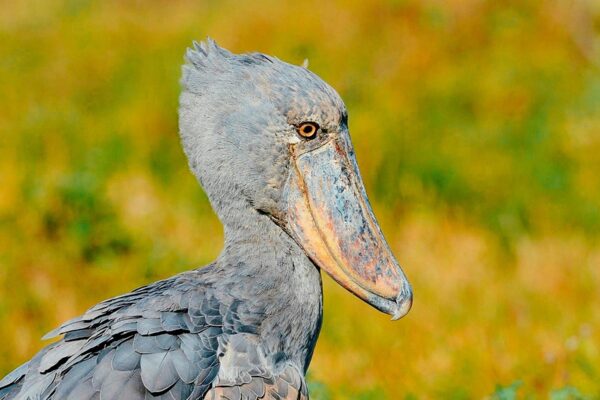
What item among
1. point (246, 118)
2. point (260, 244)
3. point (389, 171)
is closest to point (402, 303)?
point (260, 244)

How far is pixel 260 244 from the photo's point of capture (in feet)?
10.7

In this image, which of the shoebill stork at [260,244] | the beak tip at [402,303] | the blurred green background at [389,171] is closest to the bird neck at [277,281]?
the shoebill stork at [260,244]

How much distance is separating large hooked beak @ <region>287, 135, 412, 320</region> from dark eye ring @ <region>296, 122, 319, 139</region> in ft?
0.15

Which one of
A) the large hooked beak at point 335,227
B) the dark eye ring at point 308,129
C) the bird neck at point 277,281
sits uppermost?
the dark eye ring at point 308,129

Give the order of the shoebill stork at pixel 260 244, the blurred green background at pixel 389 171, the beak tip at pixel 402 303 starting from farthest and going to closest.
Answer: the blurred green background at pixel 389 171
the beak tip at pixel 402 303
the shoebill stork at pixel 260 244

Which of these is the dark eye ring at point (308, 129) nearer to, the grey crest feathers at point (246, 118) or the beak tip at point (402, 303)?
the grey crest feathers at point (246, 118)

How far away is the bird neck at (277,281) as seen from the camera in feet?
10.4

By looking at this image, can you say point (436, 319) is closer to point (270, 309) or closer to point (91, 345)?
point (270, 309)

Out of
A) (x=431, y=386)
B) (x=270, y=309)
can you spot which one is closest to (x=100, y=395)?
(x=270, y=309)

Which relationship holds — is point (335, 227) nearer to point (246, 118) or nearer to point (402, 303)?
point (402, 303)

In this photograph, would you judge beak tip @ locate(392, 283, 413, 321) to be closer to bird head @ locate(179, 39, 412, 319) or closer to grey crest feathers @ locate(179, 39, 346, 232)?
bird head @ locate(179, 39, 412, 319)

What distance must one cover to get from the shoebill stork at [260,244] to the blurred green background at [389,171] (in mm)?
938

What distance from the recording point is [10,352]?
4.84m

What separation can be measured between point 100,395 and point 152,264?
2835 mm
